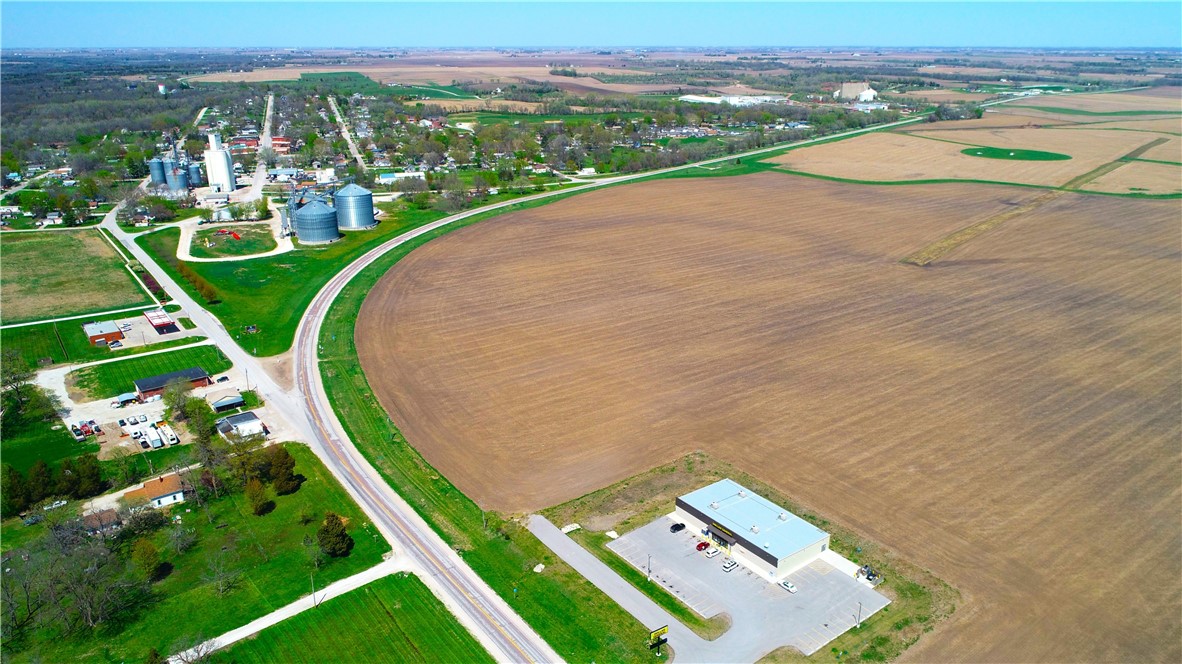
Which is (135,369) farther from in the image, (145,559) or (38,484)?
(145,559)

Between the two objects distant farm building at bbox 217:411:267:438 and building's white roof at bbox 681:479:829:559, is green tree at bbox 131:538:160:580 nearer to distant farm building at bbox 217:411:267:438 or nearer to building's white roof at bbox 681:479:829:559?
distant farm building at bbox 217:411:267:438

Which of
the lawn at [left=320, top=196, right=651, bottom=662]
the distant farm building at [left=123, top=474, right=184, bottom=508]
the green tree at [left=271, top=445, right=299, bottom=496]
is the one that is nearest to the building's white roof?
the lawn at [left=320, top=196, right=651, bottom=662]

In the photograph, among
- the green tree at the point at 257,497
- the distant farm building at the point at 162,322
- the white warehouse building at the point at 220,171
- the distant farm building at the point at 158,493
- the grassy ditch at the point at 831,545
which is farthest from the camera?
the white warehouse building at the point at 220,171

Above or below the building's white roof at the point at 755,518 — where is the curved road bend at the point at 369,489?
below

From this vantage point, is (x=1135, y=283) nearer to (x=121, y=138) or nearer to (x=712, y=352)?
(x=712, y=352)

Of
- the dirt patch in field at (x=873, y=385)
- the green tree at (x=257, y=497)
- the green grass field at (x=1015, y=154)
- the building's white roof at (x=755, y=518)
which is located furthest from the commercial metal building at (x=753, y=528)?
the green grass field at (x=1015, y=154)

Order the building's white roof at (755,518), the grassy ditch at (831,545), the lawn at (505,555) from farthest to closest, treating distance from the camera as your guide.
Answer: the building's white roof at (755,518) < the lawn at (505,555) < the grassy ditch at (831,545)

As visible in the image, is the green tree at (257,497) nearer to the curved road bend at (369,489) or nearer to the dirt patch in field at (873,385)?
the curved road bend at (369,489)

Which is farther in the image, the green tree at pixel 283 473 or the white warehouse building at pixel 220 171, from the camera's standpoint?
the white warehouse building at pixel 220 171
